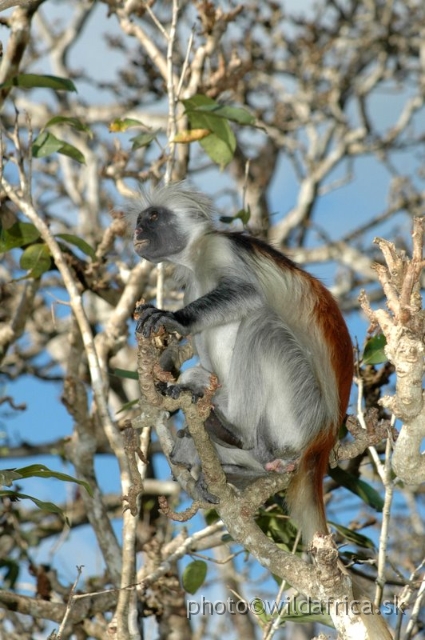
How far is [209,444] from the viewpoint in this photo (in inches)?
143

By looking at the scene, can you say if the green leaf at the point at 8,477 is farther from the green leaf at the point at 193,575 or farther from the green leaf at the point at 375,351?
the green leaf at the point at 375,351

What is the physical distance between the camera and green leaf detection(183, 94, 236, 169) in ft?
16.9

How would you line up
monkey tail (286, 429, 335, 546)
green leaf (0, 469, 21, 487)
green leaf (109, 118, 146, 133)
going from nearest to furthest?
green leaf (0, 469, 21, 487), monkey tail (286, 429, 335, 546), green leaf (109, 118, 146, 133)

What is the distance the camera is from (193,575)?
4.83 m

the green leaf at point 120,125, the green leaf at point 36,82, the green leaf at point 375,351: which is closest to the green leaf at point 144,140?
the green leaf at point 120,125

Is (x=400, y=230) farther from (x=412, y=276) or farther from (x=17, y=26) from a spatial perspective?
(x=412, y=276)

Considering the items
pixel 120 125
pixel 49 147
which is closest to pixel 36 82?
pixel 49 147

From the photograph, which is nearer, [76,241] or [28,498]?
[28,498]

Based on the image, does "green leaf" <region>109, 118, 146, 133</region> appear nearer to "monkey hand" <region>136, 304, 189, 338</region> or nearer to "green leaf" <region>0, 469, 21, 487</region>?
"monkey hand" <region>136, 304, 189, 338</region>

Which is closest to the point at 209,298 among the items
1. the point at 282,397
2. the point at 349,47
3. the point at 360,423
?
the point at 282,397

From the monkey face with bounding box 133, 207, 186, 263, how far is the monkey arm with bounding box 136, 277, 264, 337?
23.6 inches

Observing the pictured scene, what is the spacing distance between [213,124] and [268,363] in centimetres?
168

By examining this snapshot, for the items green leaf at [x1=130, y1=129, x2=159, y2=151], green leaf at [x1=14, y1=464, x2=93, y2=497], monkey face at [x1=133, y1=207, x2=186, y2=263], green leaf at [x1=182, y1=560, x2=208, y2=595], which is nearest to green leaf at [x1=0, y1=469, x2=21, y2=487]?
green leaf at [x1=14, y1=464, x2=93, y2=497]

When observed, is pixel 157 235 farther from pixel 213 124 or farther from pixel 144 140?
pixel 213 124
